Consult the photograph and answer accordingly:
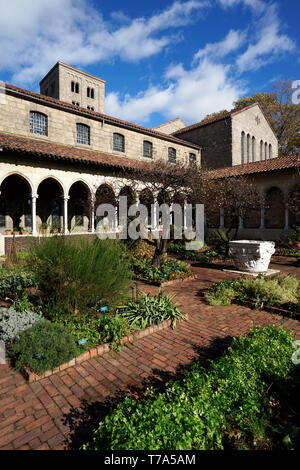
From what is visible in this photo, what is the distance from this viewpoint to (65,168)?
14891 millimetres

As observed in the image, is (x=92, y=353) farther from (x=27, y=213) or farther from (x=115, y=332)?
(x=27, y=213)

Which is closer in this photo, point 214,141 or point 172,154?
point 172,154

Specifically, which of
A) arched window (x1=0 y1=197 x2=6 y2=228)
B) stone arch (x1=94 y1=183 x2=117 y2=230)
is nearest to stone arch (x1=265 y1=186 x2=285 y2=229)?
stone arch (x1=94 y1=183 x2=117 y2=230)

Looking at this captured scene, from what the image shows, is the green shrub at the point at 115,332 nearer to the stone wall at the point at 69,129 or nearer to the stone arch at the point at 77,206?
the stone wall at the point at 69,129

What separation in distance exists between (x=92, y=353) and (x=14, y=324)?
1.29m

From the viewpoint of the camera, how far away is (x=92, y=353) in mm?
3834

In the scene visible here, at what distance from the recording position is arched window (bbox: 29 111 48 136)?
1603 centimetres

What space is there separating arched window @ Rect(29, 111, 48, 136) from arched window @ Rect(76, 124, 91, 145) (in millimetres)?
2353

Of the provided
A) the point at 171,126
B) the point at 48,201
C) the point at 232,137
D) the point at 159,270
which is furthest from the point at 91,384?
the point at 171,126

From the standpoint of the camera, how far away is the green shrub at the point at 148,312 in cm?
487

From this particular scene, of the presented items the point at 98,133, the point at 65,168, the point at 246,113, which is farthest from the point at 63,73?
the point at 65,168

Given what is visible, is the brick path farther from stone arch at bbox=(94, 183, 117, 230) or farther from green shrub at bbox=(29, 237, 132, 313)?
stone arch at bbox=(94, 183, 117, 230)

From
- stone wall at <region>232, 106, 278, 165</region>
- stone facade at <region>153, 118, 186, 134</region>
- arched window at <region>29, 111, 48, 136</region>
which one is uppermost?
stone facade at <region>153, 118, 186, 134</region>
